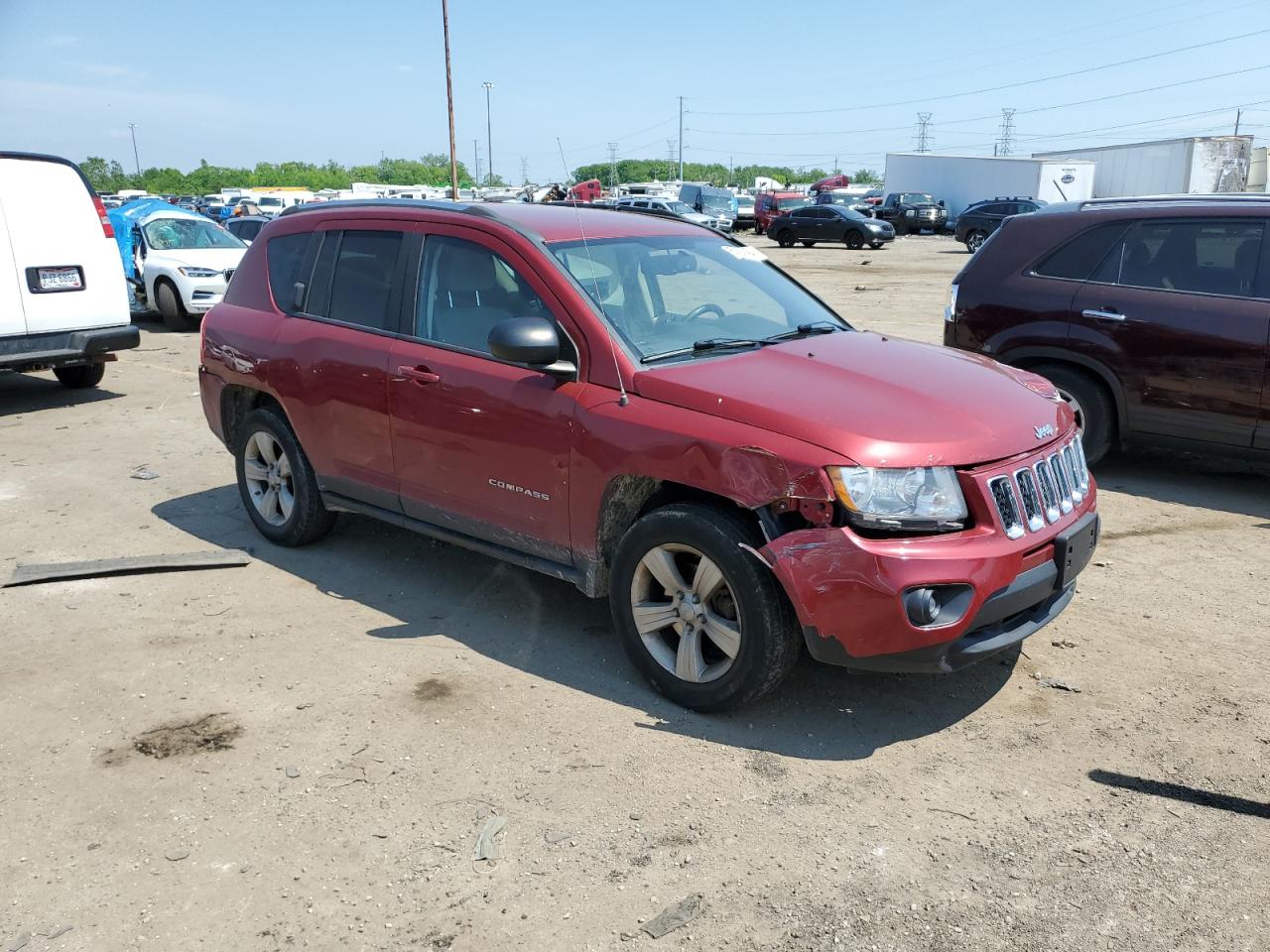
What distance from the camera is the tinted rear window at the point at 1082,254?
693 centimetres

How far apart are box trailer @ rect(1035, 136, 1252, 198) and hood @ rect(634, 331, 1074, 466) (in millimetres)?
37716

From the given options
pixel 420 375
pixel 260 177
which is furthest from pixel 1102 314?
pixel 260 177

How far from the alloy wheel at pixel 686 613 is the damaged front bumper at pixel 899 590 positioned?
0.32 metres

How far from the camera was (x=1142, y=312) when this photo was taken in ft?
21.8

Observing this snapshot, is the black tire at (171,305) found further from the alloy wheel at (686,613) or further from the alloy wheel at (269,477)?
the alloy wheel at (686,613)

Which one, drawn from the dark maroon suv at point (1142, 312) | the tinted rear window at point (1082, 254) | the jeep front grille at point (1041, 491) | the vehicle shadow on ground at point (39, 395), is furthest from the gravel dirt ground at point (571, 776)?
the vehicle shadow on ground at point (39, 395)

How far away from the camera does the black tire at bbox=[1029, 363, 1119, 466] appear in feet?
22.7

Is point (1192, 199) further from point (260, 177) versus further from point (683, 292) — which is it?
point (260, 177)

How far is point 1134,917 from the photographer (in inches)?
111

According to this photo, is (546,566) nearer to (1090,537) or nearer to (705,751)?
(705,751)

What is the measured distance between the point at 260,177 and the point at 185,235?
11969 centimetres

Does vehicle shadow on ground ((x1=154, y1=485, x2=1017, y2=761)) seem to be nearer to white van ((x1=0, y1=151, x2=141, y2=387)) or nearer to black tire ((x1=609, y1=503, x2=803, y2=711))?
black tire ((x1=609, y1=503, x2=803, y2=711))

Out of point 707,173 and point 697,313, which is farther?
point 707,173

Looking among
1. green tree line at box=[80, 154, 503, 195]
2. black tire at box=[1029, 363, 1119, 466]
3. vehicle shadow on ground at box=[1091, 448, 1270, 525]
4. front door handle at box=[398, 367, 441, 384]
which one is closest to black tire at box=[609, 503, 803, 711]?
front door handle at box=[398, 367, 441, 384]
